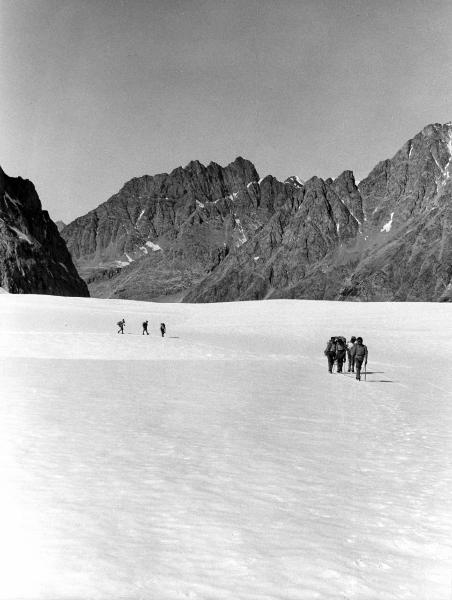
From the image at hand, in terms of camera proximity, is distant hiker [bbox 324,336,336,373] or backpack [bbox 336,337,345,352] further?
backpack [bbox 336,337,345,352]

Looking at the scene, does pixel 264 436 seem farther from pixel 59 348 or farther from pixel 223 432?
pixel 59 348

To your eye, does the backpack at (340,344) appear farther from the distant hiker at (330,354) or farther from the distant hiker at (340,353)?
the distant hiker at (330,354)

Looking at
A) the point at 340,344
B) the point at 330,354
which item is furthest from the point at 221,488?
the point at 340,344

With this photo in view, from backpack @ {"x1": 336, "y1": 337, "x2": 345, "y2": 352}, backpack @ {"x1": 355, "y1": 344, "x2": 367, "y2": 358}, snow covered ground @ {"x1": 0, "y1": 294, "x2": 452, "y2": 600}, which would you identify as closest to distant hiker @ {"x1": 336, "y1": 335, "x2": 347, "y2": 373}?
backpack @ {"x1": 336, "y1": 337, "x2": 345, "y2": 352}

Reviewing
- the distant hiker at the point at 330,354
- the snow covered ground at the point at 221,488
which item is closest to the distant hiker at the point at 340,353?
the distant hiker at the point at 330,354

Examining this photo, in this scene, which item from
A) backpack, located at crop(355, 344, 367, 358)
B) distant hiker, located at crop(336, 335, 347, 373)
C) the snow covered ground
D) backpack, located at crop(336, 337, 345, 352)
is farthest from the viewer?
backpack, located at crop(336, 337, 345, 352)

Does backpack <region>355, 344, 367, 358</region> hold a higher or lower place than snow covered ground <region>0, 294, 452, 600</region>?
higher

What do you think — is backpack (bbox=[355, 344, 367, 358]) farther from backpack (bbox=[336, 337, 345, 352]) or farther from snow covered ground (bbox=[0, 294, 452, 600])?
snow covered ground (bbox=[0, 294, 452, 600])

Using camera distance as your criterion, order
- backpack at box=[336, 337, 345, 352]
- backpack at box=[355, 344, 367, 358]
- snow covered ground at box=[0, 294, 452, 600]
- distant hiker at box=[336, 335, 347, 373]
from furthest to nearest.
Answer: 1. backpack at box=[336, 337, 345, 352]
2. distant hiker at box=[336, 335, 347, 373]
3. backpack at box=[355, 344, 367, 358]
4. snow covered ground at box=[0, 294, 452, 600]
